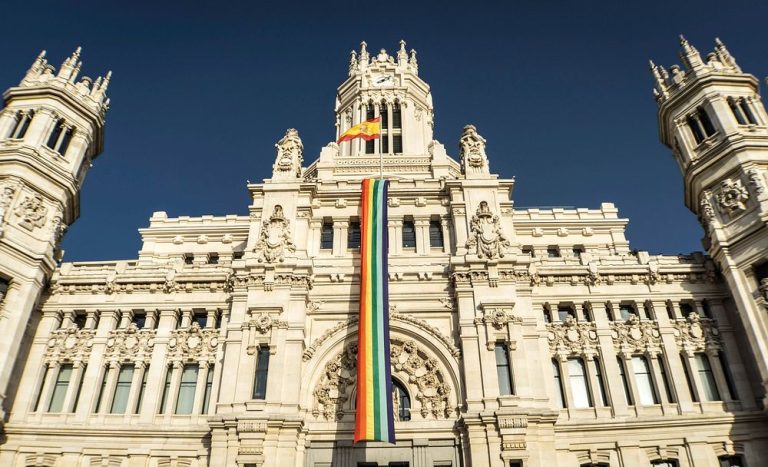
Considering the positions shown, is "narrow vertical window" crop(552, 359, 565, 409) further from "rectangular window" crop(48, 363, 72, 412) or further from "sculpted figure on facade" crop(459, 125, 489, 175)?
"rectangular window" crop(48, 363, 72, 412)

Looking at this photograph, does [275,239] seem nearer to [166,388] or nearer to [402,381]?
[166,388]

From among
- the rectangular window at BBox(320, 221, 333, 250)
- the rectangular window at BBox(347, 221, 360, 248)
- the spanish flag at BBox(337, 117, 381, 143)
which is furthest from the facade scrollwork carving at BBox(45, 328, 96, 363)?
the spanish flag at BBox(337, 117, 381, 143)

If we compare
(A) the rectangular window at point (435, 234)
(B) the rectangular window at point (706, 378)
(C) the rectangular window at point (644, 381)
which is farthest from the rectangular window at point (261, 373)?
(B) the rectangular window at point (706, 378)

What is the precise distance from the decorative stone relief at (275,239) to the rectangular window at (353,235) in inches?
160

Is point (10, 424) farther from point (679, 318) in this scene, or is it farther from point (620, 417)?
point (679, 318)


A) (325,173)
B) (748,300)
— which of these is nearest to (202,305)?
(325,173)

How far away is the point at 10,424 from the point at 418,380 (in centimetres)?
2345

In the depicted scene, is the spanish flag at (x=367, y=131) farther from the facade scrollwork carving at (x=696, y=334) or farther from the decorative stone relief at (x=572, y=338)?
the facade scrollwork carving at (x=696, y=334)

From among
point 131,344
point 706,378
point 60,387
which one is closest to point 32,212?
point 131,344

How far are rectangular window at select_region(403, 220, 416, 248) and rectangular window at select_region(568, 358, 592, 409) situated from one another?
40.4 feet

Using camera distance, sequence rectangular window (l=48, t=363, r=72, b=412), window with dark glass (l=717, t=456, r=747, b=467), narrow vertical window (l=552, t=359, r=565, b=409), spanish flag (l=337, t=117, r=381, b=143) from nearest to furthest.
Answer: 1. window with dark glass (l=717, t=456, r=747, b=467)
2. narrow vertical window (l=552, t=359, r=565, b=409)
3. rectangular window (l=48, t=363, r=72, b=412)
4. spanish flag (l=337, t=117, r=381, b=143)

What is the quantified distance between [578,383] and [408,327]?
10741 mm

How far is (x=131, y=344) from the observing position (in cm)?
3538

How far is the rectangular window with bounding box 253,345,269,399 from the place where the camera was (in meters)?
30.9
